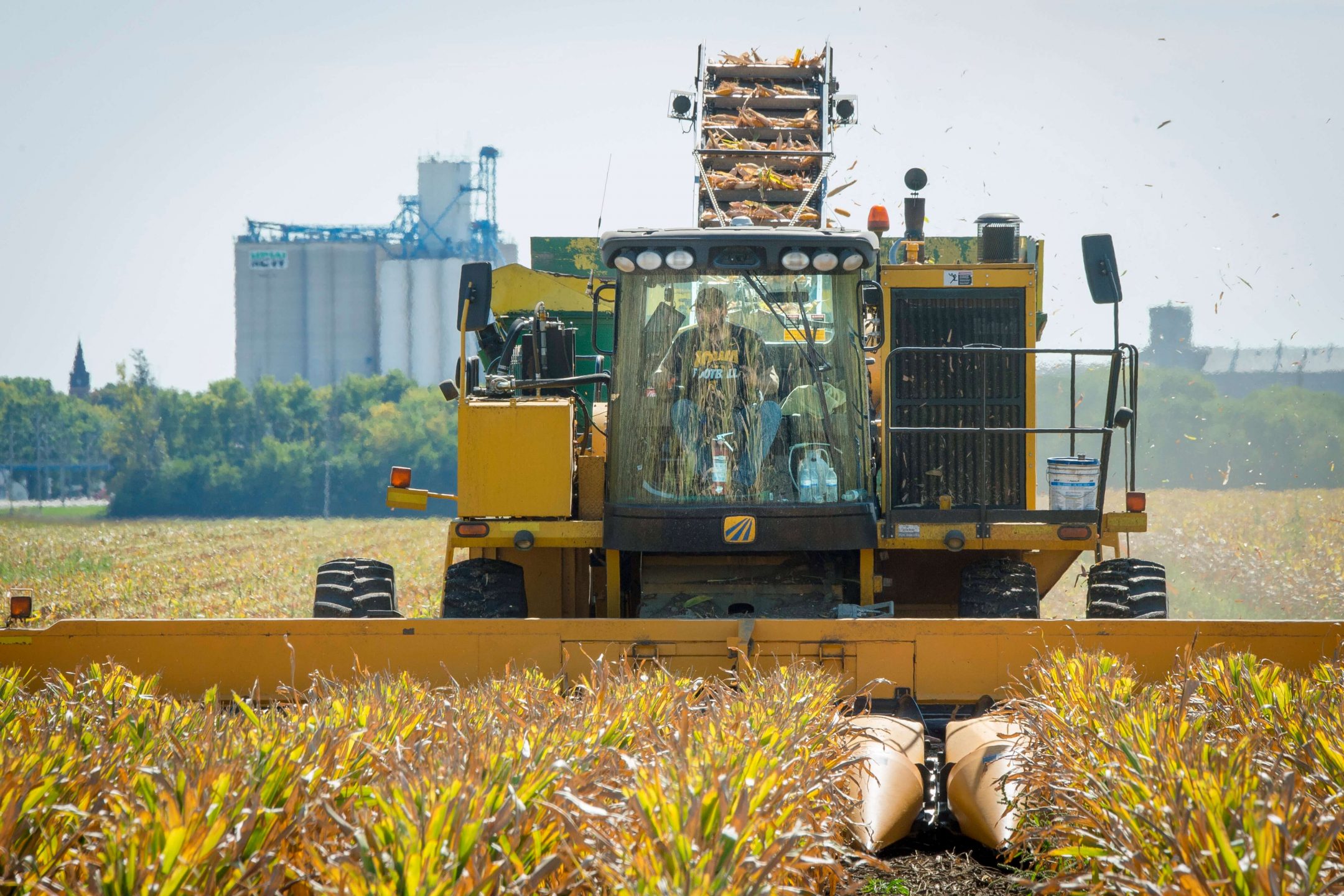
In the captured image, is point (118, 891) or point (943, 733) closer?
point (118, 891)

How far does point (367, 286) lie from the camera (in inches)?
3280

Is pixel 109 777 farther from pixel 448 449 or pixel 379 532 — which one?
pixel 448 449

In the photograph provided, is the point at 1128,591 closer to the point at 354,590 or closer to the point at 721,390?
the point at 721,390

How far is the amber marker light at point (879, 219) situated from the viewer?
8.74 meters

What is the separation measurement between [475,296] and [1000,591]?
3.42 metres

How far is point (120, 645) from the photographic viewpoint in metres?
6.63

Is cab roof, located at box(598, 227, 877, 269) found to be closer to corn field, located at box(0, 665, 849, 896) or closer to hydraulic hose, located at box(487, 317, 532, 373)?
hydraulic hose, located at box(487, 317, 532, 373)

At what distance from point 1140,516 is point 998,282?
1.65 metres

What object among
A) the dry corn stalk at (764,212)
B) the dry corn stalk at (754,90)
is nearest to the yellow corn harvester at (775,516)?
the dry corn stalk at (764,212)

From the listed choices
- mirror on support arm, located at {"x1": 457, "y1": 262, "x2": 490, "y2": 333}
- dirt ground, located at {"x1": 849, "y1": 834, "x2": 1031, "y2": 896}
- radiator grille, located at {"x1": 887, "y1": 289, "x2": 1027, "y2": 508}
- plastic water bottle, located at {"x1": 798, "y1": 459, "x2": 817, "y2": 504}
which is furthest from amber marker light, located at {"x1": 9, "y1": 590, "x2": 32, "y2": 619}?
radiator grille, located at {"x1": 887, "y1": 289, "x2": 1027, "y2": 508}

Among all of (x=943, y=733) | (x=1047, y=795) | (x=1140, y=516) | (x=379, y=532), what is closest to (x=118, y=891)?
(x=1047, y=795)

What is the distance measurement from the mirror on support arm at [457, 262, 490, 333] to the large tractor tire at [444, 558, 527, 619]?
1379 millimetres

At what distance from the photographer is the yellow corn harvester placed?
6566 millimetres

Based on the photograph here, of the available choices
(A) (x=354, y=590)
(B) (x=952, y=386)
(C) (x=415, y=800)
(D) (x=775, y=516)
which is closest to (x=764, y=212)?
(B) (x=952, y=386)
